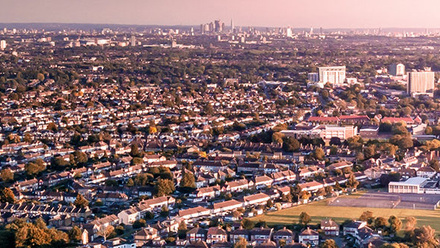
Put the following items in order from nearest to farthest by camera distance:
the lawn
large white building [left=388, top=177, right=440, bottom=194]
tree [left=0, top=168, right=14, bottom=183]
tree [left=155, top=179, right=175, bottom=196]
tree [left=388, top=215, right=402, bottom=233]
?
tree [left=388, top=215, right=402, bottom=233]
the lawn
tree [left=155, top=179, right=175, bottom=196]
large white building [left=388, top=177, right=440, bottom=194]
tree [left=0, top=168, right=14, bottom=183]

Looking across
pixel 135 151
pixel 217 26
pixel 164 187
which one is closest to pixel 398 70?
pixel 135 151

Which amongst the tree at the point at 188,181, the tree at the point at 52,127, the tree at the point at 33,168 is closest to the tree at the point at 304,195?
the tree at the point at 188,181

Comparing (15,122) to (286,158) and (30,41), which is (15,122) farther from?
(30,41)

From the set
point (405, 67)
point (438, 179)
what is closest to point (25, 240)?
point (438, 179)

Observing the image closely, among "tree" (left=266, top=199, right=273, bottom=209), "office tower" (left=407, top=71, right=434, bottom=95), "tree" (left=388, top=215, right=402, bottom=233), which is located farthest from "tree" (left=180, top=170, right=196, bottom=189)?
"office tower" (left=407, top=71, right=434, bottom=95)

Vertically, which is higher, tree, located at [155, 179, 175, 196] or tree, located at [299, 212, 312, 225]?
tree, located at [299, 212, 312, 225]

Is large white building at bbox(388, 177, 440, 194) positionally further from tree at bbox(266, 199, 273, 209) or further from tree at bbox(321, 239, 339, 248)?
tree at bbox(321, 239, 339, 248)

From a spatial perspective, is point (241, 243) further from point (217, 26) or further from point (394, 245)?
point (217, 26)

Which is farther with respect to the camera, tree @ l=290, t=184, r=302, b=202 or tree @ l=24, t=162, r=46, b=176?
tree @ l=24, t=162, r=46, b=176
